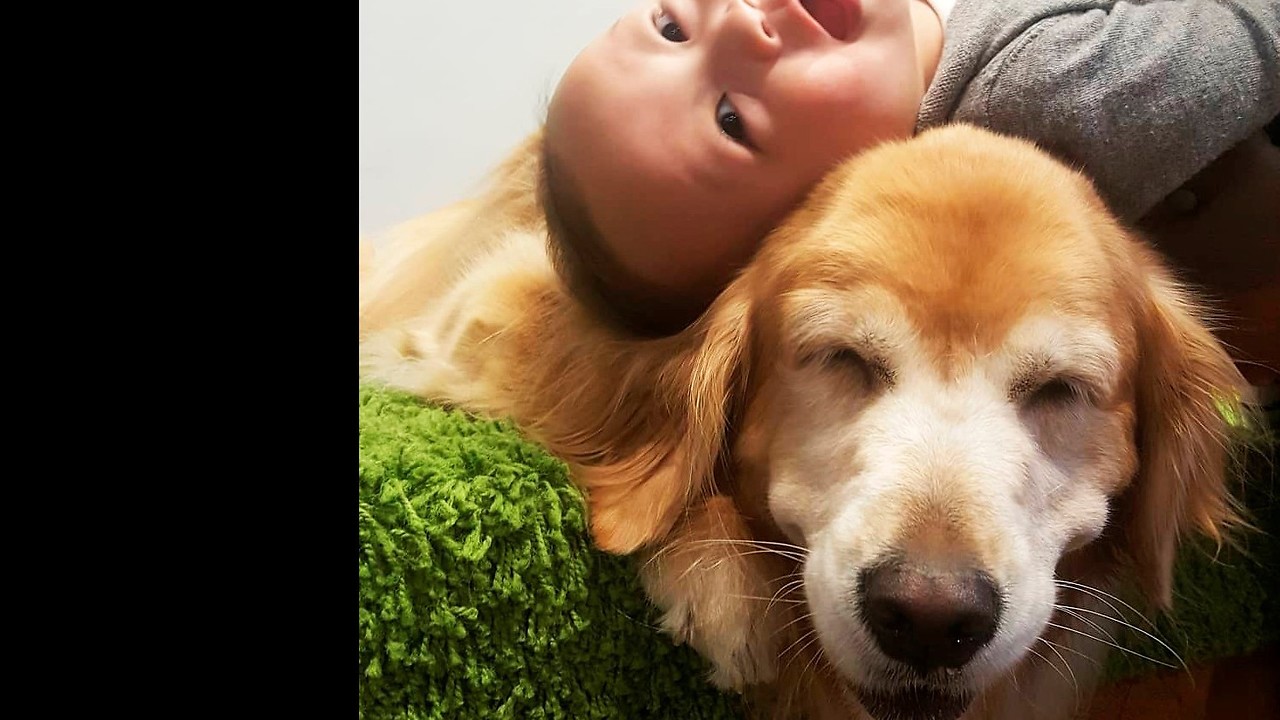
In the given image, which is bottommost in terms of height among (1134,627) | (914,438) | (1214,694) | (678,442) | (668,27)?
(1214,694)

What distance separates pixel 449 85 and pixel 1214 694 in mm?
993

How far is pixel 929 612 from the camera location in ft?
1.83

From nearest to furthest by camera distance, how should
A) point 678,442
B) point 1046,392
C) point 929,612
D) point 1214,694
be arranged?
point 929,612
point 1046,392
point 678,442
point 1214,694

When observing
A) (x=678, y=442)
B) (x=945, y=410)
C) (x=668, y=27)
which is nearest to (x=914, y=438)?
(x=945, y=410)

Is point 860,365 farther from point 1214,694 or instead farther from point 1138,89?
point 1214,694

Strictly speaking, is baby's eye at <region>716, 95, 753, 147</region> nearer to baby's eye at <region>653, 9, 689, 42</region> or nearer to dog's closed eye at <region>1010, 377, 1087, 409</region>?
baby's eye at <region>653, 9, 689, 42</region>

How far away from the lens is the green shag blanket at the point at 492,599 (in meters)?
0.63

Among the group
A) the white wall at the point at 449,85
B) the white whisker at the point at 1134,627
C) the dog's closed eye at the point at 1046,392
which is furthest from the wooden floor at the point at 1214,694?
the white wall at the point at 449,85

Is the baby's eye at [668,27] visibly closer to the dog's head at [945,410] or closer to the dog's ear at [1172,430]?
the dog's head at [945,410]
